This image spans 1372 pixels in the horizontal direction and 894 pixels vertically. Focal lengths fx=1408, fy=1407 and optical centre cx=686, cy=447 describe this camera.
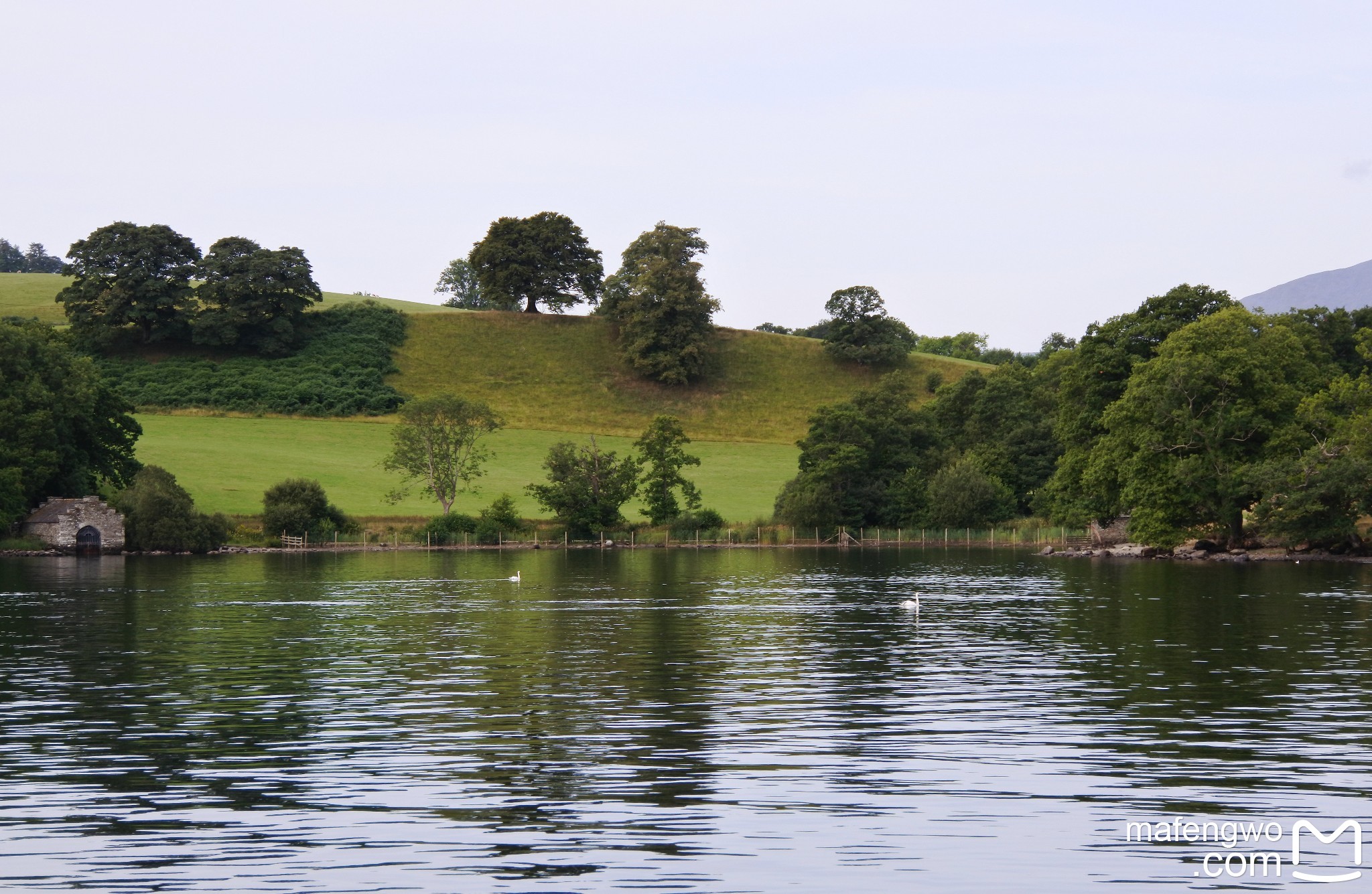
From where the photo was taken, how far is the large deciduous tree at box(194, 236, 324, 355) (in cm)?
16538

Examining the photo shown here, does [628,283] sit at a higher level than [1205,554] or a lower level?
higher

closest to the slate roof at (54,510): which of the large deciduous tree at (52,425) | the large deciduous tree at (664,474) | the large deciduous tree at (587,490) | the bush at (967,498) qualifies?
the large deciduous tree at (52,425)

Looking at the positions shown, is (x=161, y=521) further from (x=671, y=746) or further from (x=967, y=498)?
Result: (x=671, y=746)

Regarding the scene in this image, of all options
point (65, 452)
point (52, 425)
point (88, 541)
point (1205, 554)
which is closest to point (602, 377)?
point (65, 452)

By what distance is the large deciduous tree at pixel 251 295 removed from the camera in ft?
543

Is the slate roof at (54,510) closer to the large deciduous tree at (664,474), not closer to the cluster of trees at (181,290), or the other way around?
the large deciduous tree at (664,474)

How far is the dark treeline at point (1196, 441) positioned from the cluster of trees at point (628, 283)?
5860 centimetres

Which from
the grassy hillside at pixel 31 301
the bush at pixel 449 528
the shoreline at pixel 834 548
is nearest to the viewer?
the shoreline at pixel 834 548

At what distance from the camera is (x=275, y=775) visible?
2116cm

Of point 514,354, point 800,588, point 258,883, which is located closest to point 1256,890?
point 258,883

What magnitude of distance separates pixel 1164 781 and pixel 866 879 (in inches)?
270

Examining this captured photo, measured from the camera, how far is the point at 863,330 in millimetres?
182000

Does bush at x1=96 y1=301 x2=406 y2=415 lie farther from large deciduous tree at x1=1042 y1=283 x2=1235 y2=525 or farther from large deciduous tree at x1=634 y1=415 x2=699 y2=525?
large deciduous tree at x1=1042 y1=283 x2=1235 y2=525

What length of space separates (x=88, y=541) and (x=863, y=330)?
108 m
